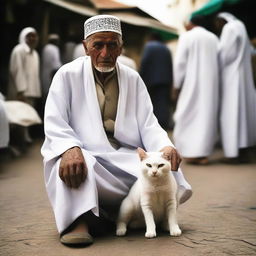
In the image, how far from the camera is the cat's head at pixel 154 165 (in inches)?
134

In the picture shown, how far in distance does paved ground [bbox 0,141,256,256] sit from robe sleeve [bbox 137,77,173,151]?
63cm

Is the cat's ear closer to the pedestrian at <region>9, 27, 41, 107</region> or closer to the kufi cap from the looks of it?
the kufi cap

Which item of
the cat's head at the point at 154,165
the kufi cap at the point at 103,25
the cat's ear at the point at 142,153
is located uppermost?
the kufi cap at the point at 103,25

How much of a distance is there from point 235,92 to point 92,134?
4444mm

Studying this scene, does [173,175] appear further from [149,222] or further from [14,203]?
[14,203]

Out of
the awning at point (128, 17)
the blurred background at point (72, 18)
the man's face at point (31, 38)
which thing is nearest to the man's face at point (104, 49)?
the blurred background at point (72, 18)

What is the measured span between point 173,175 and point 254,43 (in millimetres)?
7892

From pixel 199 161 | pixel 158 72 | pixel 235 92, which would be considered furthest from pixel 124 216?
pixel 158 72

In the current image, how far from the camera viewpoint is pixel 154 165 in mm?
3404

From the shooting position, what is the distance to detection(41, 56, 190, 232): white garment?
3.51 metres

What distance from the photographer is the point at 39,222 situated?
4211 mm

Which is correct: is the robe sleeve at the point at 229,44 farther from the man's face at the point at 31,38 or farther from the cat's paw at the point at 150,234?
the cat's paw at the point at 150,234

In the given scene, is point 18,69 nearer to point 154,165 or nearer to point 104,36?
point 104,36

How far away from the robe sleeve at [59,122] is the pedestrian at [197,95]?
13.6 ft
